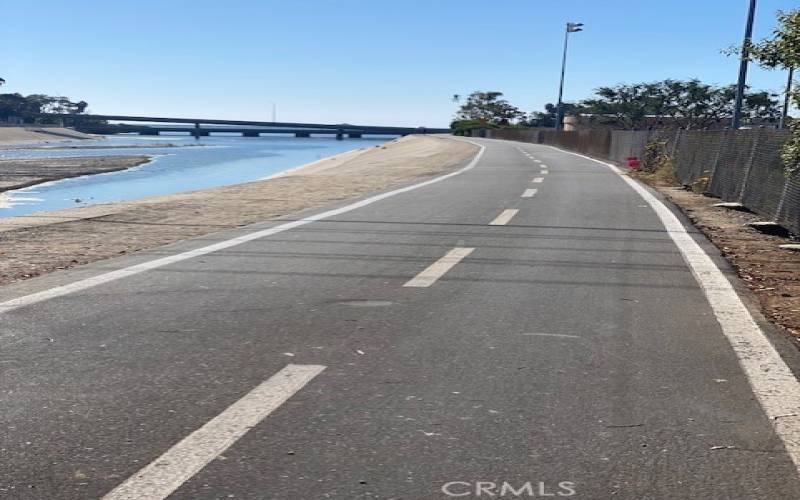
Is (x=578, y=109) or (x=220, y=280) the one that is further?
(x=578, y=109)

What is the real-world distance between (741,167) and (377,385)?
43.8ft

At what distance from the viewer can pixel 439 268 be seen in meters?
7.93

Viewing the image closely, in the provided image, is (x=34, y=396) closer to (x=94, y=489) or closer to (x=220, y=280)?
(x=94, y=489)

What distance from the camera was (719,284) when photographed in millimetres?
7441

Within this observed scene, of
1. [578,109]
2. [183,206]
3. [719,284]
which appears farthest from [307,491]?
[578,109]

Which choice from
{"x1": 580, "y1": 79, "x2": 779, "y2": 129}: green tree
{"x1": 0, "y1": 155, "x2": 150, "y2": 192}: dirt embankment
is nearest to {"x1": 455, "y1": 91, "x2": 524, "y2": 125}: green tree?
{"x1": 580, "y1": 79, "x2": 779, "y2": 129}: green tree

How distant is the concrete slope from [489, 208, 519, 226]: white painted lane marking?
3483mm

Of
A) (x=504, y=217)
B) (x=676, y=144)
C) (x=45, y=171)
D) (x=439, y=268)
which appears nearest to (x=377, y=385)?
(x=439, y=268)

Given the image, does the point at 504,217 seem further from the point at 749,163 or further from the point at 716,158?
the point at 716,158

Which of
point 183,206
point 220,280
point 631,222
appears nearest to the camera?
point 220,280

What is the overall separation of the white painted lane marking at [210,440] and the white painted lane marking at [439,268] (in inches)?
107

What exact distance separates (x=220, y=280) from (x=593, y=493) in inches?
187

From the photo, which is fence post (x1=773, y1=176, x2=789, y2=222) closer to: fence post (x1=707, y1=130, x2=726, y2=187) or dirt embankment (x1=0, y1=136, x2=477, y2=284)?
fence post (x1=707, y1=130, x2=726, y2=187)

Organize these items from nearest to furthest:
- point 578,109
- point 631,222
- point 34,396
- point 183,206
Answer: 1. point 34,396
2. point 631,222
3. point 183,206
4. point 578,109
